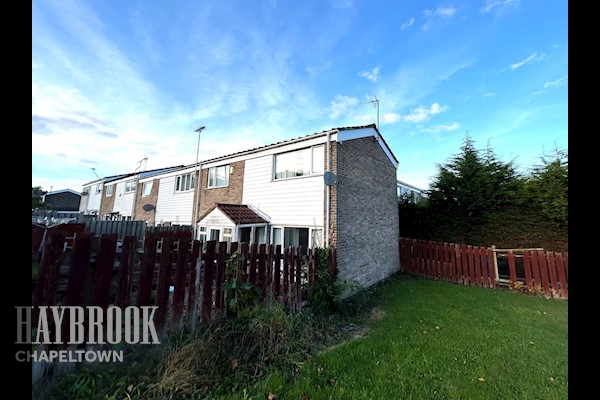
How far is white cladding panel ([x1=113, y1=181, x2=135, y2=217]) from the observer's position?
2272 centimetres

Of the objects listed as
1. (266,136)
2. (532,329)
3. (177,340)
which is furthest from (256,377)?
(266,136)

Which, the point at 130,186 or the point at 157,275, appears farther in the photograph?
the point at 130,186

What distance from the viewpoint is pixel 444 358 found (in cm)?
427

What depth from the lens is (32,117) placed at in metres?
1.11

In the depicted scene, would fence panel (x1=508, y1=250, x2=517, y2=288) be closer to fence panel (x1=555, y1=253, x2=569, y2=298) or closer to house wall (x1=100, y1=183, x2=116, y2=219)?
fence panel (x1=555, y1=253, x2=569, y2=298)

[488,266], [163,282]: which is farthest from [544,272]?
[163,282]

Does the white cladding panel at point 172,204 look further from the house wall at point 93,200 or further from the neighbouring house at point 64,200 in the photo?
the neighbouring house at point 64,200

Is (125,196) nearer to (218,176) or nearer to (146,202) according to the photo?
(146,202)

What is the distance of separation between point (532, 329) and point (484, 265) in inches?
182

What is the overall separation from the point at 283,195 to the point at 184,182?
10.3 meters

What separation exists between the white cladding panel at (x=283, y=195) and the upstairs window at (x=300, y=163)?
0.92 feet

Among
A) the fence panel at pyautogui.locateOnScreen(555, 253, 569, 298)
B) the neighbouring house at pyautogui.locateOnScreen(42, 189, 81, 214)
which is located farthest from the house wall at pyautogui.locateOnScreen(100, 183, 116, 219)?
the fence panel at pyautogui.locateOnScreen(555, 253, 569, 298)

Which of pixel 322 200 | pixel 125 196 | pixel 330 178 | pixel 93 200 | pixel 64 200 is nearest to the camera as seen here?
pixel 330 178
